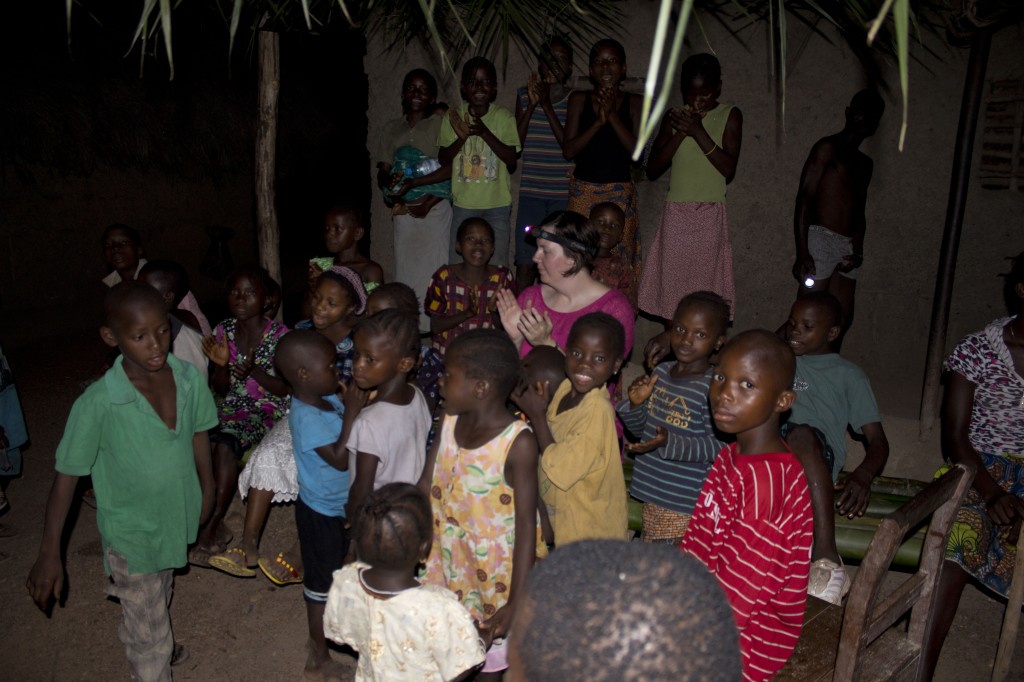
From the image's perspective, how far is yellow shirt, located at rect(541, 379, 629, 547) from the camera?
108 inches

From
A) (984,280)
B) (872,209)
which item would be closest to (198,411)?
(872,209)

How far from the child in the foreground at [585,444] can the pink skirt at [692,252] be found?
265 centimetres

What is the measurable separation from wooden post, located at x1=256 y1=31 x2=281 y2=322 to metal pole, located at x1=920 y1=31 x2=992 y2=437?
4.39m

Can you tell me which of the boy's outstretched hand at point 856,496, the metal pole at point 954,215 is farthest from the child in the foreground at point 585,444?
the metal pole at point 954,215

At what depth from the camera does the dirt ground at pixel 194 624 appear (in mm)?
3301

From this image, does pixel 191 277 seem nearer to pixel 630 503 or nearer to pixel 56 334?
pixel 56 334

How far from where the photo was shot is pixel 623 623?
1106mm

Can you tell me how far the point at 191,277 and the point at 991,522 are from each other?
9370mm

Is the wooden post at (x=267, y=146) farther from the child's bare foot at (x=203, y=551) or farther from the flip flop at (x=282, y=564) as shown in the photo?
the flip flop at (x=282, y=564)

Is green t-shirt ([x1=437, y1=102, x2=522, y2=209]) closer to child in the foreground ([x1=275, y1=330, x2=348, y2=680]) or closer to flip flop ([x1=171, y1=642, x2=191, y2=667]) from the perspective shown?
child in the foreground ([x1=275, y1=330, x2=348, y2=680])

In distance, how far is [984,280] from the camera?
5539 millimetres

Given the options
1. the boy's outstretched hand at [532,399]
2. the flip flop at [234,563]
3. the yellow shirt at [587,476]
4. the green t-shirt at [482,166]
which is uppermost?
the green t-shirt at [482,166]

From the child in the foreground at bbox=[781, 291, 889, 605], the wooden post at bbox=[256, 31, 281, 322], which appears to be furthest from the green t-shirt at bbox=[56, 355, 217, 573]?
the wooden post at bbox=[256, 31, 281, 322]

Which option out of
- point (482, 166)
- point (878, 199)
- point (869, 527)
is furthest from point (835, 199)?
point (869, 527)
